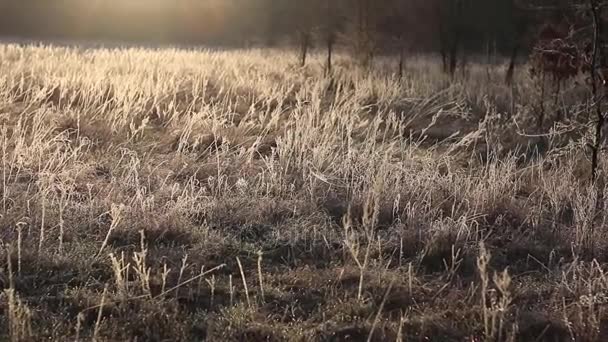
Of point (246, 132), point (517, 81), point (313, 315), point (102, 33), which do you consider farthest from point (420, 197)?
point (102, 33)

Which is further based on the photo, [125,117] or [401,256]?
[125,117]

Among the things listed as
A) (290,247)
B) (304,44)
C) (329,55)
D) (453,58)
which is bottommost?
(290,247)

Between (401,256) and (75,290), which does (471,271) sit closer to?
(401,256)

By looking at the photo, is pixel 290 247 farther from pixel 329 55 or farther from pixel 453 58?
pixel 453 58

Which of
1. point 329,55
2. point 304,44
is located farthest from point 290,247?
point 304,44

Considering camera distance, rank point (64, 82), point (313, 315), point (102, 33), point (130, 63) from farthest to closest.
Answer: point (102, 33) < point (130, 63) < point (64, 82) < point (313, 315)

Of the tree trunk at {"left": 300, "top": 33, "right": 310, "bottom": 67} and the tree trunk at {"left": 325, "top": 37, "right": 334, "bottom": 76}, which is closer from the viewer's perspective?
the tree trunk at {"left": 325, "top": 37, "right": 334, "bottom": 76}

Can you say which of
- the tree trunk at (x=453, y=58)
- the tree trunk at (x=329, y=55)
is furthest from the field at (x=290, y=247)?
the tree trunk at (x=453, y=58)

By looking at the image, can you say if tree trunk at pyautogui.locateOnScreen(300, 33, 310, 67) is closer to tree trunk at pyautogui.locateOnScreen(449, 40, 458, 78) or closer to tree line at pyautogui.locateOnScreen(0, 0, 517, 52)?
tree line at pyautogui.locateOnScreen(0, 0, 517, 52)

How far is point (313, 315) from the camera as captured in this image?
2.68 meters

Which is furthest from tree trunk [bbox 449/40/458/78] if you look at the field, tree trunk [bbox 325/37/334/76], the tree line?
the field

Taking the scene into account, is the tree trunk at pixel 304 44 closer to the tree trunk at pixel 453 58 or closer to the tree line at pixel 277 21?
the tree line at pixel 277 21

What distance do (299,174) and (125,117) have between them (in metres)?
2.34

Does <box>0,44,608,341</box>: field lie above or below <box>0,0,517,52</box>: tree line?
below
